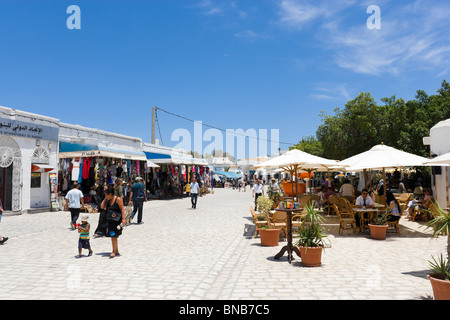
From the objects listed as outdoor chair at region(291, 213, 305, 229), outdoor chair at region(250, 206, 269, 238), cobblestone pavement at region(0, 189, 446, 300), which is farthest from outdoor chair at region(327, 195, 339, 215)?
outdoor chair at region(250, 206, 269, 238)

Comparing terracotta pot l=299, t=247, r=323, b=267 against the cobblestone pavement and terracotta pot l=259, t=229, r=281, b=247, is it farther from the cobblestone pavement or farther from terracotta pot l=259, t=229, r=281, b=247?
terracotta pot l=259, t=229, r=281, b=247

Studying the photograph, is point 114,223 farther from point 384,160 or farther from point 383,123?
point 383,123

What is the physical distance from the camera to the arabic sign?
14812mm

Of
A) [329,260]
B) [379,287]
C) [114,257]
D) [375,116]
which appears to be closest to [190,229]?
[114,257]

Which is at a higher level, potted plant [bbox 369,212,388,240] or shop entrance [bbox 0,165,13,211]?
shop entrance [bbox 0,165,13,211]

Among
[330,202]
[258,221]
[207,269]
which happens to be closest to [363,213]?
[330,202]

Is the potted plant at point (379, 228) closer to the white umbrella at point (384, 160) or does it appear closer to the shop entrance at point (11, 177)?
the white umbrella at point (384, 160)

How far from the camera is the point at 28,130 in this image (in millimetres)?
15867

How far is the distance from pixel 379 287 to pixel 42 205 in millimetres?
16021

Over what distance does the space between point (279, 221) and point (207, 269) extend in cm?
365

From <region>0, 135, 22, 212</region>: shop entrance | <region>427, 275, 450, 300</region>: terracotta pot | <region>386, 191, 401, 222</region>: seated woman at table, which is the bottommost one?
<region>427, 275, 450, 300</region>: terracotta pot

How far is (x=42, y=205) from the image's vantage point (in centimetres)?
1662

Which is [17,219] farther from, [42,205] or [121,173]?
[121,173]

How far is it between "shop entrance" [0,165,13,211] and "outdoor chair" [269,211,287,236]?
12.3 metres
